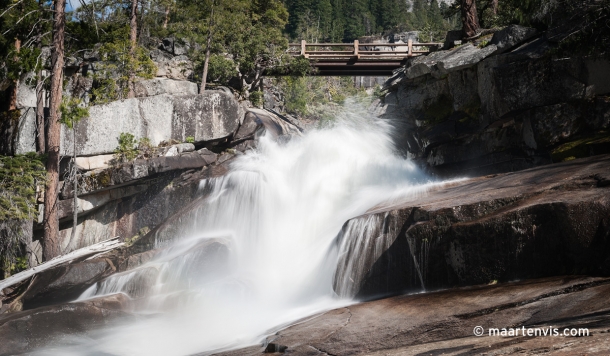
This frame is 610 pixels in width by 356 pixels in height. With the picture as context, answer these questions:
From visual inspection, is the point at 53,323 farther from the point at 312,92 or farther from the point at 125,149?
the point at 312,92

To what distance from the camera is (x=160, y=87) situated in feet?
82.6

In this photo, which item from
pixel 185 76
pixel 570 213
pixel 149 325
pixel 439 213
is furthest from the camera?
pixel 185 76

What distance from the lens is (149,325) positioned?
515 inches

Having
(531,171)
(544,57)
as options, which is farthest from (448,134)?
(531,171)

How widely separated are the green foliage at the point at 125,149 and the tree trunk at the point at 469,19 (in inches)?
507

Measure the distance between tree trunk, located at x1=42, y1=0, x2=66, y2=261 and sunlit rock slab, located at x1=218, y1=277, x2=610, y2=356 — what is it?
37.0 feet

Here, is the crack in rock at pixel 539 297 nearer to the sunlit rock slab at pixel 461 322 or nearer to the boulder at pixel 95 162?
the sunlit rock slab at pixel 461 322

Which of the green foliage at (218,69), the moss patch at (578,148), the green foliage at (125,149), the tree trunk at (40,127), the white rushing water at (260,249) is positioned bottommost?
the white rushing water at (260,249)

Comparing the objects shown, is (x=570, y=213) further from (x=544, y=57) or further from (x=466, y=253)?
(x=544, y=57)

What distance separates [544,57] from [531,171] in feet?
16.7

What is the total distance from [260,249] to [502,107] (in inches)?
317

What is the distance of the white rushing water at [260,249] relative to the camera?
12.1m

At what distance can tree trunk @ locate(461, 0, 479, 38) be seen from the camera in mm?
21125

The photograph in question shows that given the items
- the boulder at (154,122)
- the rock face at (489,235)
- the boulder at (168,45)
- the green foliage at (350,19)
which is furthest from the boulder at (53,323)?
the green foliage at (350,19)
